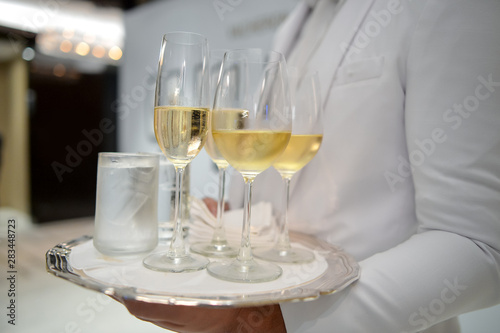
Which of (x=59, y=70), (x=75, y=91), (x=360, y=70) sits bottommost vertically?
(x=360, y=70)

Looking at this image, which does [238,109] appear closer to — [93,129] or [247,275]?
[247,275]

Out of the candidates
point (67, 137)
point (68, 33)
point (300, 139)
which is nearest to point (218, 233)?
point (300, 139)

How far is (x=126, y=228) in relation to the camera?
2.69 ft

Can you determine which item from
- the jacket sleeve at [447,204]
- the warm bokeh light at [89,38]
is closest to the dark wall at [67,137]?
the warm bokeh light at [89,38]

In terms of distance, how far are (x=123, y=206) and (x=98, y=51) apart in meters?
5.68

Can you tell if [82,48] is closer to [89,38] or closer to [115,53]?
[89,38]

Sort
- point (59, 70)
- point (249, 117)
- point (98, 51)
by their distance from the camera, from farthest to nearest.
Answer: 1. point (98, 51)
2. point (59, 70)
3. point (249, 117)

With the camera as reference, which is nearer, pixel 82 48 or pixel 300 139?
pixel 300 139

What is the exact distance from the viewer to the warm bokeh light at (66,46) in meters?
5.36

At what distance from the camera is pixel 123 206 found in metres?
0.82

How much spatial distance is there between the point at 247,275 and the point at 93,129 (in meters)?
5.76

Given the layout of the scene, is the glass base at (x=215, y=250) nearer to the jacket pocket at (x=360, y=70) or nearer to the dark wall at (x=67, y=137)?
the jacket pocket at (x=360, y=70)

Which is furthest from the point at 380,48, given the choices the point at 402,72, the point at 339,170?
the point at 339,170

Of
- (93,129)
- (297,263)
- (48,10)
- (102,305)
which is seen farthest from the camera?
(93,129)
